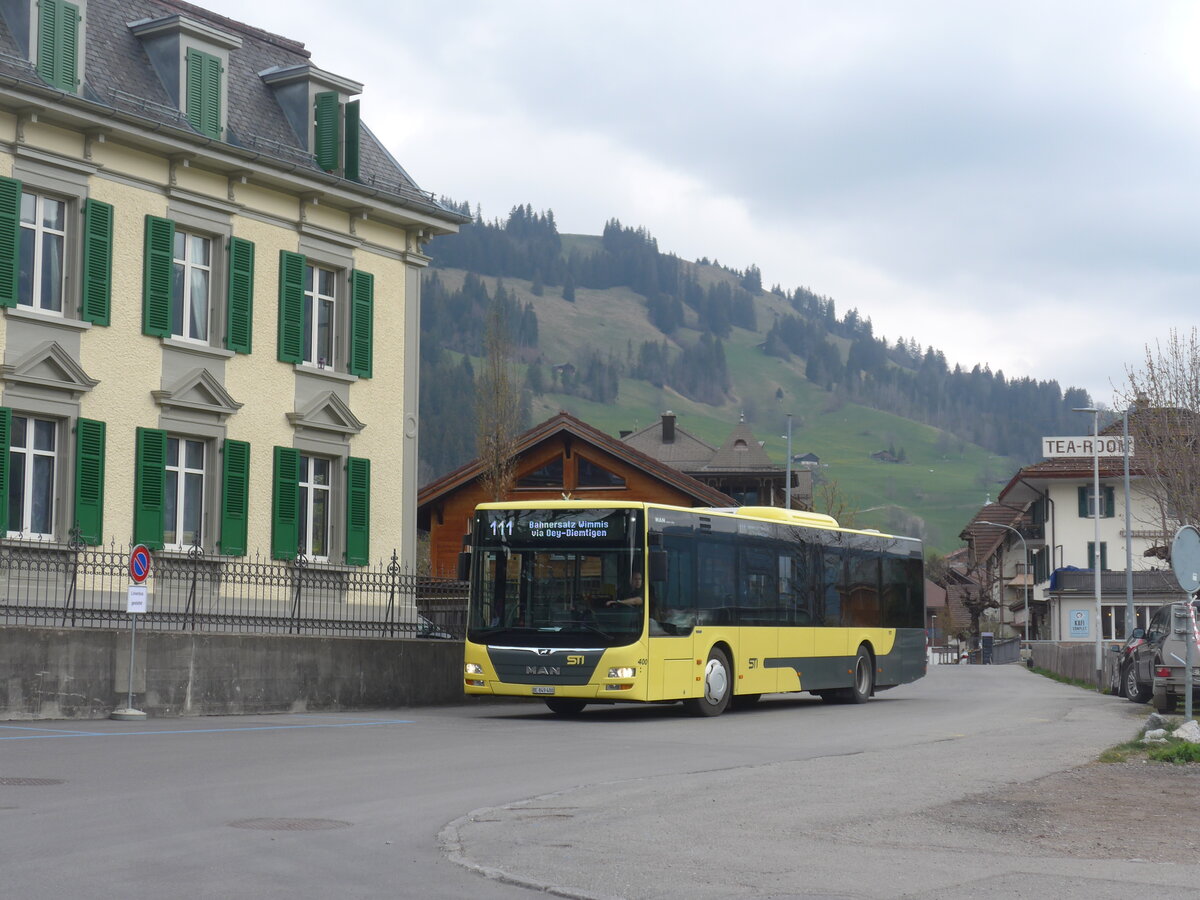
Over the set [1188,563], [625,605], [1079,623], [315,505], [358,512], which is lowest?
[1079,623]

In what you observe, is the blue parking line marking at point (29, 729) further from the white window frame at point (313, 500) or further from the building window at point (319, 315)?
the building window at point (319, 315)

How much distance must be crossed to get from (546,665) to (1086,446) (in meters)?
43.7

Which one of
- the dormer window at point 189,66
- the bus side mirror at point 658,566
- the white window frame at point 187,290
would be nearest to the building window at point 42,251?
the white window frame at point 187,290

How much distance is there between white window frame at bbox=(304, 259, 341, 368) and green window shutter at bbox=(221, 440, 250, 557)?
110 inches

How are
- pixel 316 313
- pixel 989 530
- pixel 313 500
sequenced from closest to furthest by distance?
pixel 313 500, pixel 316 313, pixel 989 530

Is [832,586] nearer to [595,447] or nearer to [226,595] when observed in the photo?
[226,595]

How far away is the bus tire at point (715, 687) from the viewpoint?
23562 mm

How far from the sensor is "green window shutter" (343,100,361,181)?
3061 centimetres

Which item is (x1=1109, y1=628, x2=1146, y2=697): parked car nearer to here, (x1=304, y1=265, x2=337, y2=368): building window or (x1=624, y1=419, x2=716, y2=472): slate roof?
(x1=304, y1=265, x2=337, y2=368): building window

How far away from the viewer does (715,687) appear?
23766mm

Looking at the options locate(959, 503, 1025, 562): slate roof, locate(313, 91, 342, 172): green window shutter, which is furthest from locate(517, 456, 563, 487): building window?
locate(959, 503, 1025, 562): slate roof

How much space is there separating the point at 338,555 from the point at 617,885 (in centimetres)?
2218

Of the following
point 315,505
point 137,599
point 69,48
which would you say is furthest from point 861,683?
point 69,48

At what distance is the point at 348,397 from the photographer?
30250 mm
